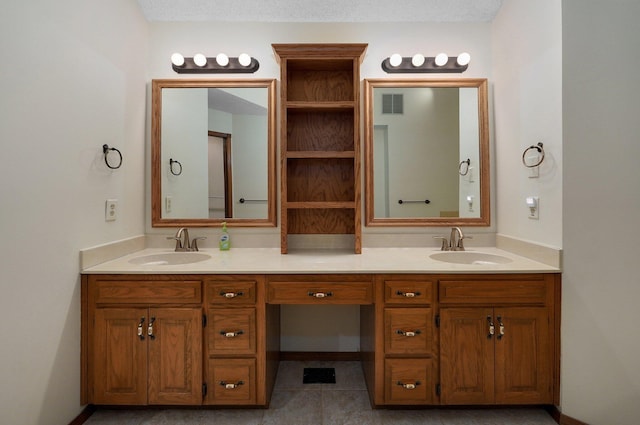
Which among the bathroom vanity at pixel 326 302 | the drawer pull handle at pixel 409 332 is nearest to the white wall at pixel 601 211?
the bathroom vanity at pixel 326 302

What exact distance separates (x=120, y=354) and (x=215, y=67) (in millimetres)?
1843

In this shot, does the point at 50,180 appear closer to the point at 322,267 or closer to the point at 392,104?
the point at 322,267

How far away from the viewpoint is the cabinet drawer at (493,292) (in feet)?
5.26

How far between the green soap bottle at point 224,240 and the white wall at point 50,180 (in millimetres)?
627

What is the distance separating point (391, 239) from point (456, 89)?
1.14 metres

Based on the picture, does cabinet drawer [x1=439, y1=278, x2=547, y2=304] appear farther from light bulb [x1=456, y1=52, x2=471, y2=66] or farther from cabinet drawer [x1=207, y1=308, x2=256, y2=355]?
light bulb [x1=456, y1=52, x2=471, y2=66]

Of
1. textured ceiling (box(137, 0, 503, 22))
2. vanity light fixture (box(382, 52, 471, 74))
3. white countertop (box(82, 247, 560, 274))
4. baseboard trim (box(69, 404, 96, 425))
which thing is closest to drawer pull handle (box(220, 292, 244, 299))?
white countertop (box(82, 247, 560, 274))

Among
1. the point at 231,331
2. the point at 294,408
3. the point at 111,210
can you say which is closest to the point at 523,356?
the point at 294,408

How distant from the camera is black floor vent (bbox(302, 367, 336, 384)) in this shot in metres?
1.99

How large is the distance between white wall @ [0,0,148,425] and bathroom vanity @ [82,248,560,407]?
0.54ft

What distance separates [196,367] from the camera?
1.62 metres

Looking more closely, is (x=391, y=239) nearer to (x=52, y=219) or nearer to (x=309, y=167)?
(x=309, y=167)

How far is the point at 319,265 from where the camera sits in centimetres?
171

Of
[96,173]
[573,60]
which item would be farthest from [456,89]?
[96,173]
